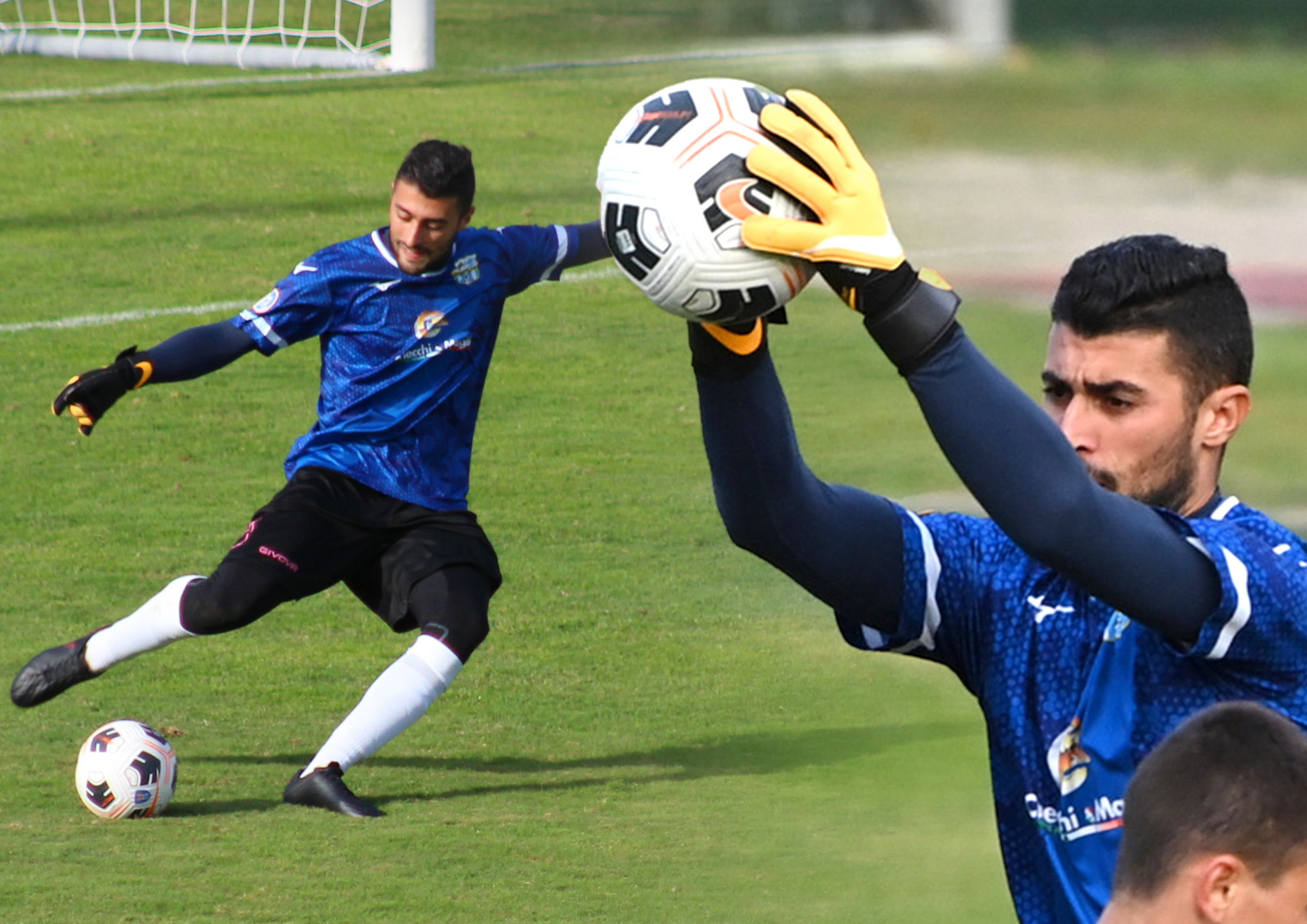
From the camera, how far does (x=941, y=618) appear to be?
7.80 ft

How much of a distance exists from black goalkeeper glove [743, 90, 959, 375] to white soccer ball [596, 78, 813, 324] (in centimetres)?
5

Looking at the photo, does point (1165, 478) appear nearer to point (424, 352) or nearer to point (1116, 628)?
point (1116, 628)

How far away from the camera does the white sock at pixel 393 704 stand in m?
5.33

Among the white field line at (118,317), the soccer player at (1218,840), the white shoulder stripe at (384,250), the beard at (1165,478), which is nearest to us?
the soccer player at (1218,840)

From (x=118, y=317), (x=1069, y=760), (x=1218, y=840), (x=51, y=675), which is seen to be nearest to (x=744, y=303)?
(x=1069, y=760)

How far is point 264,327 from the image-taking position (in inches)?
227

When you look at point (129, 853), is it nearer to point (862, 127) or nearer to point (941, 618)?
point (862, 127)

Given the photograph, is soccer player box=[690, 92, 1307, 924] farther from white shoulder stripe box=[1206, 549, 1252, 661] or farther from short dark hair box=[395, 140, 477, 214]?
short dark hair box=[395, 140, 477, 214]

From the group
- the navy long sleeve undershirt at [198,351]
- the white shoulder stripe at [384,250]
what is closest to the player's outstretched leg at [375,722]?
the navy long sleeve undershirt at [198,351]

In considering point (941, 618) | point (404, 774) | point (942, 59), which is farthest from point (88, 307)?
point (941, 618)

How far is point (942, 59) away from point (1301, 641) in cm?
257

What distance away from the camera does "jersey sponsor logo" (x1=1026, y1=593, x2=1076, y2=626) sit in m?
2.30

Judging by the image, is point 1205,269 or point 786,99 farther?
point 1205,269

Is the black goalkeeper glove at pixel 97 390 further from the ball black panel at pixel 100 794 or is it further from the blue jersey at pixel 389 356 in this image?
Answer: the ball black panel at pixel 100 794
